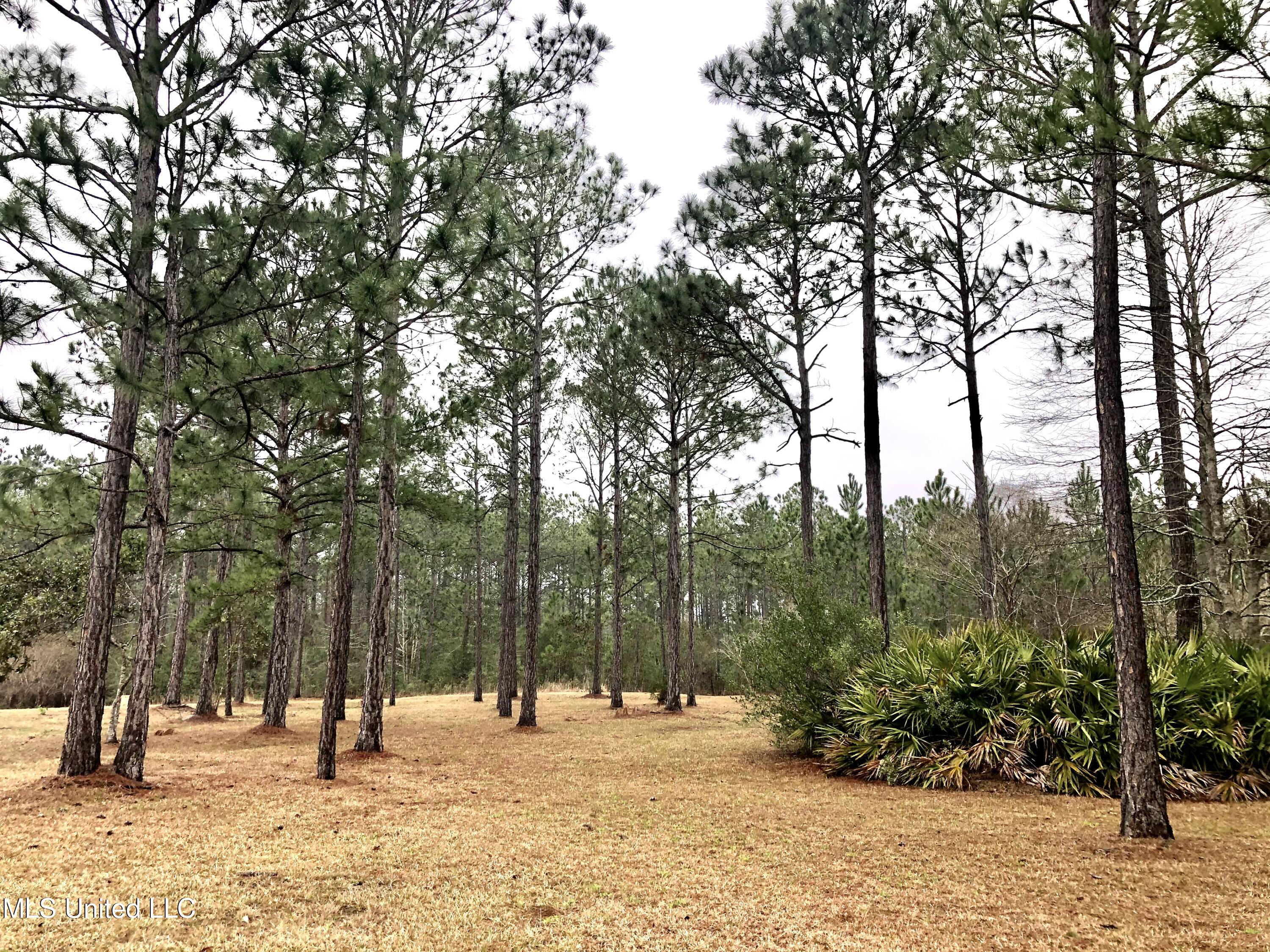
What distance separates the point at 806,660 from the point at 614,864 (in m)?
5.19

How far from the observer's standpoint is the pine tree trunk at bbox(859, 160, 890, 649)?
10891 mm

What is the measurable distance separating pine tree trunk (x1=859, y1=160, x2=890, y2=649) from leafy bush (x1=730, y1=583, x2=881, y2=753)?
44.4 inches

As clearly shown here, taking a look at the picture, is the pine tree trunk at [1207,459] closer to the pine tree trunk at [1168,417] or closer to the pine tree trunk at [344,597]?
the pine tree trunk at [1168,417]

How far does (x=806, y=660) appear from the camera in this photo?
9.29 metres

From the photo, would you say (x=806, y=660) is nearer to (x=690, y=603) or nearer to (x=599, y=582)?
(x=690, y=603)

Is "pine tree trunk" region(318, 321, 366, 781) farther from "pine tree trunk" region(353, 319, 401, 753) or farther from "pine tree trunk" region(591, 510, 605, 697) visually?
"pine tree trunk" region(591, 510, 605, 697)

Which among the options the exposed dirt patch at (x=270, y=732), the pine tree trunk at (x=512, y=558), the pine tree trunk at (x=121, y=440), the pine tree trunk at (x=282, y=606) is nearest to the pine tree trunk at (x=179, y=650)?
the pine tree trunk at (x=282, y=606)

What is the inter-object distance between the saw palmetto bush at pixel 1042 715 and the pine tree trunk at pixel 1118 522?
6.43 ft

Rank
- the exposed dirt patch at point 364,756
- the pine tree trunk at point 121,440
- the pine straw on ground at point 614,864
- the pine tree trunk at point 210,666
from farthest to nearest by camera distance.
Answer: the pine tree trunk at point 210,666 < the exposed dirt patch at point 364,756 < the pine tree trunk at point 121,440 < the pine straw on ground at point 614,864

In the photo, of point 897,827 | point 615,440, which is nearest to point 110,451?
point 897,827

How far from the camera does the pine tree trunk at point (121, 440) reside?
6.71 m

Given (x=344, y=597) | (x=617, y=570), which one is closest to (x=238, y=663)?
(x=617, y=570)

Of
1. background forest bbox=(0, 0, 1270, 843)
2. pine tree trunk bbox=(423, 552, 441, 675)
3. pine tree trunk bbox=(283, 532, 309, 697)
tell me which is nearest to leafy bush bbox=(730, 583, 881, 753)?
background forest bbox=(0, 0, 1270, 843)

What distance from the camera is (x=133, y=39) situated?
727 cm
